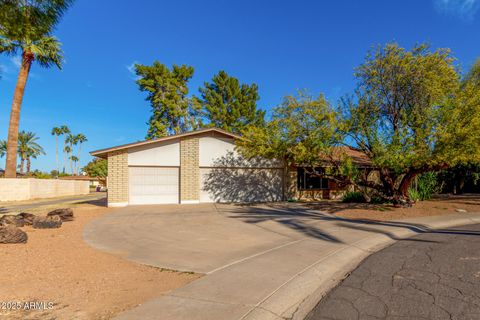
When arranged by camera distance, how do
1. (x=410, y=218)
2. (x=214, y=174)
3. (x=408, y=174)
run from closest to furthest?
Answer: 1. (x=410, y=218)
2. (x=408, y=174)
3. (x=214, y=174)

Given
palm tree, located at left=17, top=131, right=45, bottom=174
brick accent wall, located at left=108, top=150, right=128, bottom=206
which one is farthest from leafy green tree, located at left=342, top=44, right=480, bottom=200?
palm tree, located at left=17, top=131, right=45, bottom=174

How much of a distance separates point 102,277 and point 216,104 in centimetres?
3393

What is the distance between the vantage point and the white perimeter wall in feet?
72.9

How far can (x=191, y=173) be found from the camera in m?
16.6

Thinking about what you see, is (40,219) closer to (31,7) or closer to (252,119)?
(31,7)

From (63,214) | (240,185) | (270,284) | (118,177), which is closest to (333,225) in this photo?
(270,284)

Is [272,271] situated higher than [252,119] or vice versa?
[252,119]

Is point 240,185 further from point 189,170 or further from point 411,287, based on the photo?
point 411,287

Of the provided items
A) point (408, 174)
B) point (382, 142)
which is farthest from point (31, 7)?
point (408, 174)

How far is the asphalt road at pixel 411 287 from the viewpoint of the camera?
11.5ft

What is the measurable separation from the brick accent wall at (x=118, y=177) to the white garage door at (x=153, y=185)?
1.19ft

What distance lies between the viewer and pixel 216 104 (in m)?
37.1

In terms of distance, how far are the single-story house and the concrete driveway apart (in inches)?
161

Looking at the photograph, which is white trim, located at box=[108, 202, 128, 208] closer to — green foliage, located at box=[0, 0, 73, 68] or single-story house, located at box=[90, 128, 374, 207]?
single-story house, located at box=[90, 128, 374, 207]
